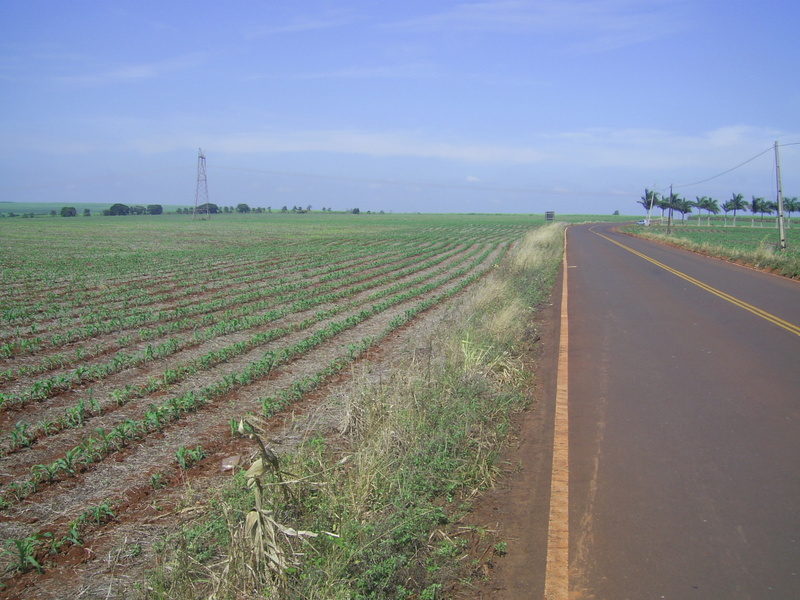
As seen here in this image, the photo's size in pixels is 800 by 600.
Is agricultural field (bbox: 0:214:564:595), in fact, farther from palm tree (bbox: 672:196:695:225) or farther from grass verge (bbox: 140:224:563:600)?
palm tree (bbox: 672:196:695:225)

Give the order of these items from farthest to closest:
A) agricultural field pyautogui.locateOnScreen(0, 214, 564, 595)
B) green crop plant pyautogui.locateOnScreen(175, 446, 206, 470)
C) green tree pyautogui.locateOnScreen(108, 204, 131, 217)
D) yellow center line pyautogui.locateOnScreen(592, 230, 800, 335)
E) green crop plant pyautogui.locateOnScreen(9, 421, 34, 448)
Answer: green tree pyautogui.locateOnScreen(108, 204, 131, 217) → yellow center line pyautogui.locateOnScreen(592, 230, 800, 335) → green crop plant pyautogui.locateOnScreen(9, 421, 34, 448) → green crop plant pyautogui.locateOnScreen(175, 446, 206, 470) → agricultural field pyautogui.locateOnScreen(0, 214, 564, 595)

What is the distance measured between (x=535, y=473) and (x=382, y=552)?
2212 millimetres

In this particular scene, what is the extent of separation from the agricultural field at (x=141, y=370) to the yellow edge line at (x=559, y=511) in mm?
3332

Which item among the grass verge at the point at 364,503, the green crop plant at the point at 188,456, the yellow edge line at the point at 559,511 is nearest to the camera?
the grass verge at the point at 364,503

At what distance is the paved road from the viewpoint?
421 centimetres

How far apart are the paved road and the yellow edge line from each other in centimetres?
6

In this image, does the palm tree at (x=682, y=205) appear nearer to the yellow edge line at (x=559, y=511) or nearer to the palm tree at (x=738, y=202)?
the palm tree at (x=738, y=202)

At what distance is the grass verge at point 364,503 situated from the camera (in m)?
3.75

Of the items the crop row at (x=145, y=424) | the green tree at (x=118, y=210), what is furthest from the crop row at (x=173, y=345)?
the green tree at (x=118, y=210)

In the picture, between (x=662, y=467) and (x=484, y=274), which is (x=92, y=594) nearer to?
(x=662, y=467)

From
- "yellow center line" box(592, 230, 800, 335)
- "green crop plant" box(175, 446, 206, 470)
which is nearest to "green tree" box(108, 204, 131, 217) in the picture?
"yellow center line" box(592, 230, 800, 335)

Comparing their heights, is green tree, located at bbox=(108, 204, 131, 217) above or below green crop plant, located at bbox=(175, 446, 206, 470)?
above

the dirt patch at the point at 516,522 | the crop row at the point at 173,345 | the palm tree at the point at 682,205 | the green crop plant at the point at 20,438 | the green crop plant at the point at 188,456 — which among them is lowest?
the dirt patch at the point at 516,522

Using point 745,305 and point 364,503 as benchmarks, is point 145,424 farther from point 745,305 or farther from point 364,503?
point 745,305
